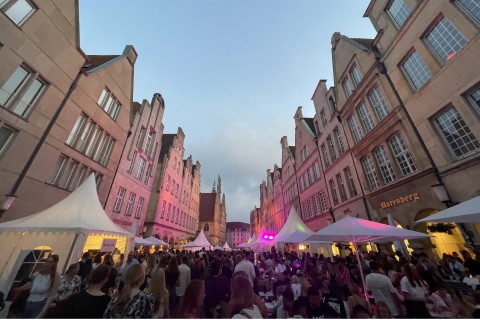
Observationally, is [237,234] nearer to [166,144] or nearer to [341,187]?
[166,144]

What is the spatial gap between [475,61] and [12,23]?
799 inches

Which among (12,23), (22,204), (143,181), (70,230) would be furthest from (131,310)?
(143,181)

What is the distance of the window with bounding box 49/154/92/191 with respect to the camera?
41.5 feet

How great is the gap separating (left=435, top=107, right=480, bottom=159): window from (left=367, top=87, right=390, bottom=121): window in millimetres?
3372

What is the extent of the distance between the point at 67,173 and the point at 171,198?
58.7ft

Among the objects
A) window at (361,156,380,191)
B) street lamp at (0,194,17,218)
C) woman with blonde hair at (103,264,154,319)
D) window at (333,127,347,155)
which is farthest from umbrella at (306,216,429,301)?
street lamp at (0,194,17,218)

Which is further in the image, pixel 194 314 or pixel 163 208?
pixel 163 208

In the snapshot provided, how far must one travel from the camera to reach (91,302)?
3070 mm

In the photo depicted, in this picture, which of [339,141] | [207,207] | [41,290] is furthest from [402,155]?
[207,207]

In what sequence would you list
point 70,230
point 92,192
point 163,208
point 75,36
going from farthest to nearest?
point 163,208, point 75,36, point 92,192, point 70,230

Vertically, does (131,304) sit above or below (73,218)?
below

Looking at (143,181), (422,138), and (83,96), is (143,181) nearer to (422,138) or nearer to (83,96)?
(83,96)

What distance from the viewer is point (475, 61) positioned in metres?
7.67

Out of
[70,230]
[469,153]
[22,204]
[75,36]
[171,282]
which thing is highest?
[75,36]
